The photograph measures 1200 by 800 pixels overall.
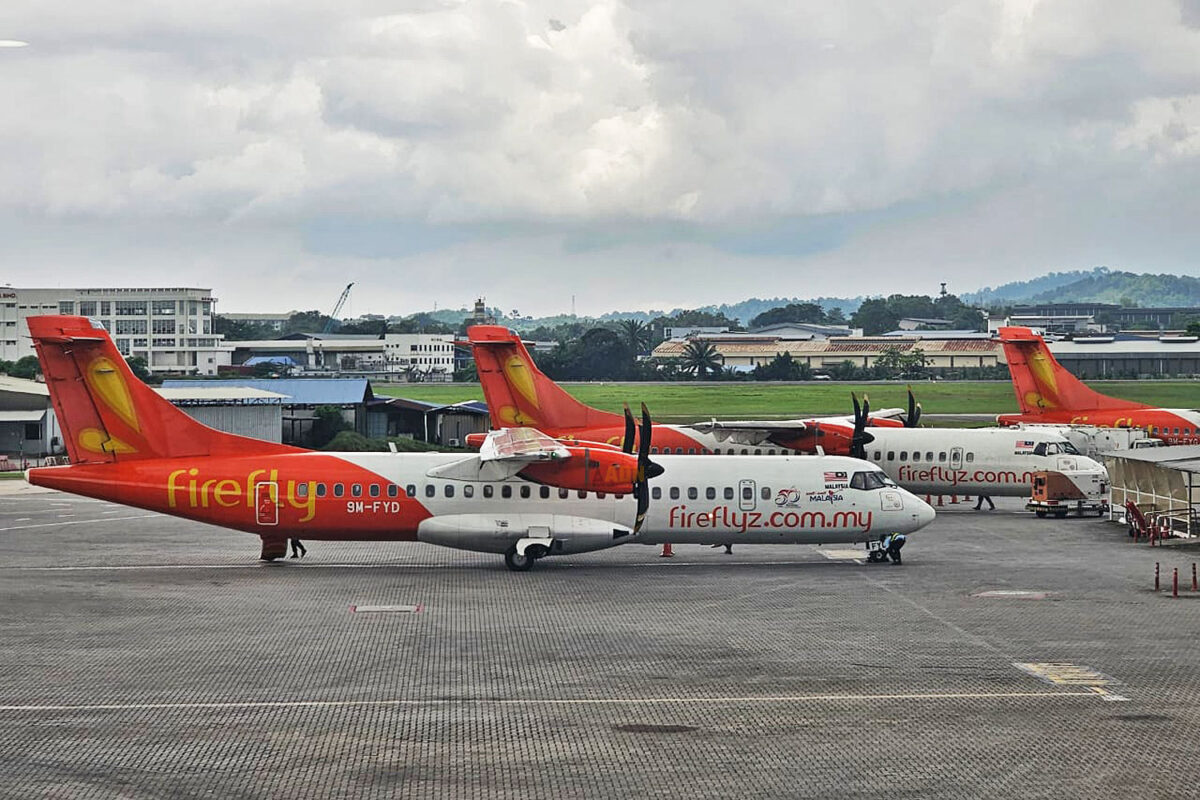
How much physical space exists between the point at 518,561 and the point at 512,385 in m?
15.6

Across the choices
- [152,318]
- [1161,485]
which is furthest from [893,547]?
[152,318]

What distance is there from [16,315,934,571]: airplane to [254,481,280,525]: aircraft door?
0.04 meters

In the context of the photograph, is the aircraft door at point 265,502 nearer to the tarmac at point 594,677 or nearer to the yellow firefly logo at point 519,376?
the tarmac at point 594,677

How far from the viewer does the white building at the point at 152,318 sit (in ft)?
532

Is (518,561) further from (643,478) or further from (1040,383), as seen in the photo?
(1040,383)

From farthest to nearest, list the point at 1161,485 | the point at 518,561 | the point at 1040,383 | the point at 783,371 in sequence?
the point at 783,371
the point at 1040,383
the point at 1161,485
the point at 518,561

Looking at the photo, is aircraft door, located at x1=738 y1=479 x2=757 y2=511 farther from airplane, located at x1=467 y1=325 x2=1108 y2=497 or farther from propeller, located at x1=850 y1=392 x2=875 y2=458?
airplane, located at x1=467 y1=325 x2=1108 y2=497

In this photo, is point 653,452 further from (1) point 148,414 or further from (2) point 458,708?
(2) point 458,708

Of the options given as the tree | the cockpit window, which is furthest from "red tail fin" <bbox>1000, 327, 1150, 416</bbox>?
the tree

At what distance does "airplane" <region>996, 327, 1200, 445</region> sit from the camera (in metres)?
66.8

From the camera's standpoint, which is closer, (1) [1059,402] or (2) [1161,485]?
(2) [1161,485]

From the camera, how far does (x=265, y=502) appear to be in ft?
122

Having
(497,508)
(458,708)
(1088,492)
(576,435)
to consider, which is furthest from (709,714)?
(1088,492)

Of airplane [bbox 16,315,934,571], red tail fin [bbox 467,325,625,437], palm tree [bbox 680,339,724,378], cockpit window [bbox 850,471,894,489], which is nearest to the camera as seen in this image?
airplane [bbox 16,315,934,571]
